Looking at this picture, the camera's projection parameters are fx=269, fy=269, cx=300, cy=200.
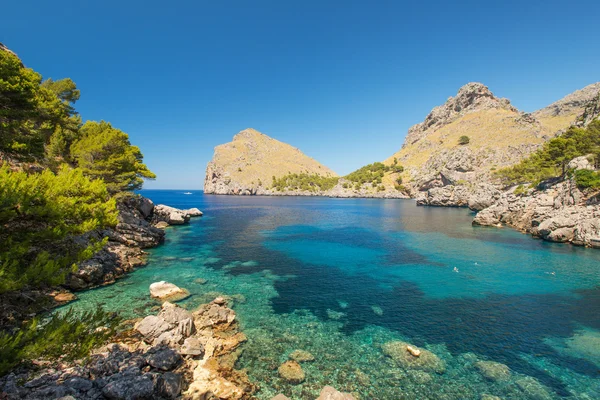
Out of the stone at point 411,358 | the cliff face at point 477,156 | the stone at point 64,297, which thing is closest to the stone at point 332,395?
the stone at point 411,358

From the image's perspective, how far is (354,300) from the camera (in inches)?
976

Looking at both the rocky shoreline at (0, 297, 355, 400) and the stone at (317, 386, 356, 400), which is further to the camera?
the stone at (317, 386, 356, 400)

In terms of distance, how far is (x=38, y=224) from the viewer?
11086mm

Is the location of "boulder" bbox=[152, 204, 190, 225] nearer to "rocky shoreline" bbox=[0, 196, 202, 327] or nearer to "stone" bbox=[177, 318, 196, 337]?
"rocky shoreline" bbox=[0, 196, 202, 327]

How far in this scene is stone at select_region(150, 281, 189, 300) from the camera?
23.7m

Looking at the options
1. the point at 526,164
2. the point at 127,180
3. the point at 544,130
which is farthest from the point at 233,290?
the point at 544,130

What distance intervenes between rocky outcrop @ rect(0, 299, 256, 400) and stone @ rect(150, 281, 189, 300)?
198 inches

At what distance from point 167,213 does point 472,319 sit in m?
64.8

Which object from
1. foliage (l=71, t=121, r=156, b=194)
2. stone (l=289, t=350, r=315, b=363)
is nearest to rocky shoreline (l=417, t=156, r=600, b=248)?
stone (l=289, t=350, r=315, b=363)

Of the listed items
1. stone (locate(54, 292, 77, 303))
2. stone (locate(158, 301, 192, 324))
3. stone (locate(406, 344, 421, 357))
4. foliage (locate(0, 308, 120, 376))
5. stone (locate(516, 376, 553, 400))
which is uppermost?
foliage (locate(0, 308, 120, 376))

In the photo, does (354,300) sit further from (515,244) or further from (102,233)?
(515,244)

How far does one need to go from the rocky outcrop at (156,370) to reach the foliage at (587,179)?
67.5m

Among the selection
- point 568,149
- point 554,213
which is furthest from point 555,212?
point 568,149

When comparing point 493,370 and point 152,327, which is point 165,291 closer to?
point 152,327
